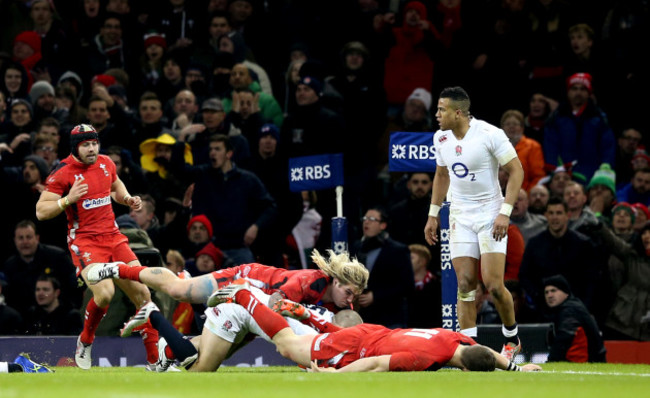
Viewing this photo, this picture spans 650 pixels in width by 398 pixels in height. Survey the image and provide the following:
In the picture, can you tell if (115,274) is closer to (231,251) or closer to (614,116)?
(231,251)

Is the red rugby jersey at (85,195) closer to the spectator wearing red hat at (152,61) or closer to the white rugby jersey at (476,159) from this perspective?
the white rugby jersey at (476,159)

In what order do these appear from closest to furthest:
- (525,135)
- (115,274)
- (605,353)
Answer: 1. (115,274)
2. (605,353)
3. (525,135)

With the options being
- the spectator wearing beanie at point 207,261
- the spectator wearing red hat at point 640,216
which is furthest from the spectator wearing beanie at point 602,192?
the spectator wearing beanie at point 207,261

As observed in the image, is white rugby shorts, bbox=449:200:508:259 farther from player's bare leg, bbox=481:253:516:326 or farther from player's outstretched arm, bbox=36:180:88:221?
player's outstretched arm, bbox=36:180:88:221

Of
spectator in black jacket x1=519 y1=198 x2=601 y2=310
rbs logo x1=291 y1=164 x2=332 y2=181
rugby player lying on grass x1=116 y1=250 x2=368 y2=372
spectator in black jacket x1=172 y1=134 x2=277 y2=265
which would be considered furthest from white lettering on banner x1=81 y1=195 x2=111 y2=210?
spectator in black jacket x1=519 y1=198 x2=601 y2=310

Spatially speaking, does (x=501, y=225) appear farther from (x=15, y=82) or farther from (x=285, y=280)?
(x=15, y=82)

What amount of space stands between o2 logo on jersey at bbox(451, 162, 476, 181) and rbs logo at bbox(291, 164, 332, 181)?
2.93 m

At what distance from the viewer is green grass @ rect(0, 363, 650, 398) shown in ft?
29.7

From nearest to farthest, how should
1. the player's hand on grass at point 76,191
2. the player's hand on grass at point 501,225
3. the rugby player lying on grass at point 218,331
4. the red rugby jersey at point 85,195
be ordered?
the rugby player lying on grass at point 218,331 → the player's hand on grass at point 501,225 → the player's hand on grass at point 76,191 → the red rugby jersey at point 85,195

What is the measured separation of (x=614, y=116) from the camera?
21.4 m

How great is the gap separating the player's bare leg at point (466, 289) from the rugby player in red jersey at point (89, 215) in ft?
10.8

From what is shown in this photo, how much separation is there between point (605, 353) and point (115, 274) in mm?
6310

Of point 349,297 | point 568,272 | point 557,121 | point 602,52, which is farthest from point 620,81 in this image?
point 349,297

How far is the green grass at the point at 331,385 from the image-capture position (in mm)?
9055
